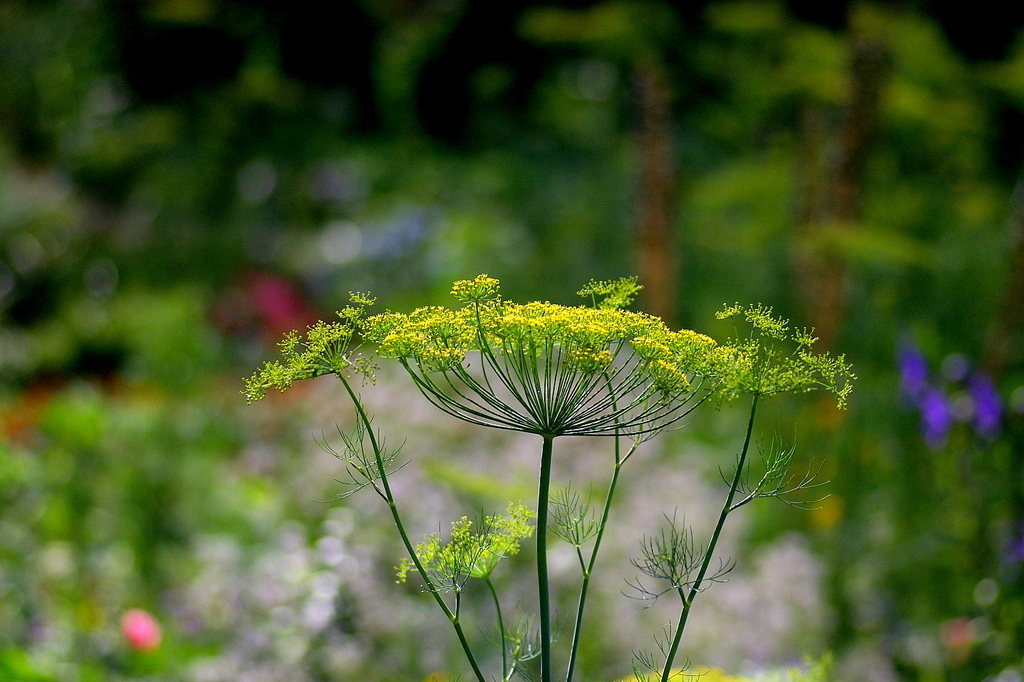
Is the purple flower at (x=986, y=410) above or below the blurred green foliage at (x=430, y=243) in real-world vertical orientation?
below

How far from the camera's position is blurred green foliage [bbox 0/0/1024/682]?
10.00 feet

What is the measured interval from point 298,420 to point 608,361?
374cm

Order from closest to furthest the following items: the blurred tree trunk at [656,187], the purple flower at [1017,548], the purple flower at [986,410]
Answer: the purple flower at [1017,548], the purple flower at [986,410], the blurred tree trunk at [656,187]

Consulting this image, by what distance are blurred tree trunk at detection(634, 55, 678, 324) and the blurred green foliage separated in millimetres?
81

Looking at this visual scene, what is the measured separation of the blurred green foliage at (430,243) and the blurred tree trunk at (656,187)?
3.2 inches

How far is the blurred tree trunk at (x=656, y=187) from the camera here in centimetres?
509

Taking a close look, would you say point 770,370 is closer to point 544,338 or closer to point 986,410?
point 544,338

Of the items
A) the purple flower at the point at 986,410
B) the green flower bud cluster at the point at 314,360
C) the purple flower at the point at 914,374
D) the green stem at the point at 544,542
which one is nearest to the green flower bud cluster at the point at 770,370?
the green stem at the point at 544,542

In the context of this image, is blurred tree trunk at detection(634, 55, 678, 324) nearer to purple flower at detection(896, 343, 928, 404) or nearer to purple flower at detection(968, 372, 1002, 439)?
purple flower at detection(896, 343, 928, 404)

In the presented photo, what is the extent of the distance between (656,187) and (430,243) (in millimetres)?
2948

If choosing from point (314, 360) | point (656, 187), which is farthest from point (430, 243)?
point (314, 360)

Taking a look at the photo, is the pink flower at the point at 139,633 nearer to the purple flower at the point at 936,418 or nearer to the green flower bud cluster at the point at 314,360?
the green flower bud cluster at the point at 314,360

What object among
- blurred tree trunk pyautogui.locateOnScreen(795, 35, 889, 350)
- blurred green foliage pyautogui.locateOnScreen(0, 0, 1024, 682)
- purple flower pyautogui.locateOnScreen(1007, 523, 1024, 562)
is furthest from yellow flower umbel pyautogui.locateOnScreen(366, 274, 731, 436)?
blurred tree trunk pyautogui.locateOnScreen(795, 35, 889, 350)

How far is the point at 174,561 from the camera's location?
3.86 meters
